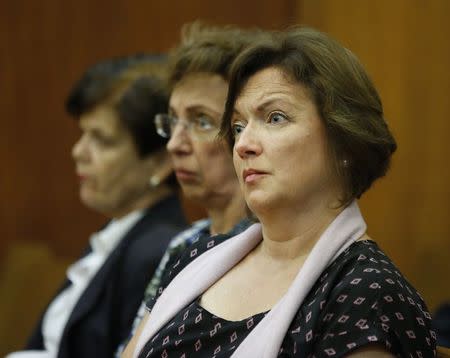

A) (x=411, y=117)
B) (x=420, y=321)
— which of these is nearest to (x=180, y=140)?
(x=420, y=321)

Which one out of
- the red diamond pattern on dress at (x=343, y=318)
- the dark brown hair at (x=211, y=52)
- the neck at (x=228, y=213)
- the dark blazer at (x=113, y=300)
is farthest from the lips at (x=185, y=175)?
the red diamond pattern on dress at (x=343, y=318)

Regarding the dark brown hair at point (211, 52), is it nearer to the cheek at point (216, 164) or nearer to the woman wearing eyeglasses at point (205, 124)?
the woman wearing eyeglasses at point (205, 124)

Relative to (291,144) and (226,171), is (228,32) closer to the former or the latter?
(226,171)

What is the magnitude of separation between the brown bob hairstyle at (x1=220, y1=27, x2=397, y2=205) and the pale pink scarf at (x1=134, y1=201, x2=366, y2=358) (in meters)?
0.09

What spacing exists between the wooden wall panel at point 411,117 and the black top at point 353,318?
6.32 feet

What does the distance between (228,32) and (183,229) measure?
840 millimetres

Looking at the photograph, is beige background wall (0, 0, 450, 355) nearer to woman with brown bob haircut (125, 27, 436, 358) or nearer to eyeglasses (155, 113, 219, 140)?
eyeglasses (155, 113, 219, 140)

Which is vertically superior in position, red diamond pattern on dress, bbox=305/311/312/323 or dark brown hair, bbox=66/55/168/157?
dark brown hair, bbox=66/55/168/157

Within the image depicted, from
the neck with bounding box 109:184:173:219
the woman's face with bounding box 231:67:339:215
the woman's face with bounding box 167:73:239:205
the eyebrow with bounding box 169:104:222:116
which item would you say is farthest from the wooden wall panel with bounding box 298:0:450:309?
the woman's face with bounding box 231:67:339:215

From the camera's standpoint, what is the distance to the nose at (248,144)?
75.3 inches

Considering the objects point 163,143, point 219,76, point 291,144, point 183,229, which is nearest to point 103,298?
point 183,229

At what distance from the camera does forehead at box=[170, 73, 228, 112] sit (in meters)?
2.62

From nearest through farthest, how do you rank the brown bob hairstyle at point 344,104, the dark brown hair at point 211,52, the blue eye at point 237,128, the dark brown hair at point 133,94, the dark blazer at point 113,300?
the brown bob hairstyle at point 344,104, the blue eye at point 237,128, the dark brown hair at point 211,52, the dark blazer at point 113,300, the dark brown hair at point 133,94

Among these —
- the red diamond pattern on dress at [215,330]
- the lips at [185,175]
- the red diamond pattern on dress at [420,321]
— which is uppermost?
the lips at [185,175]
